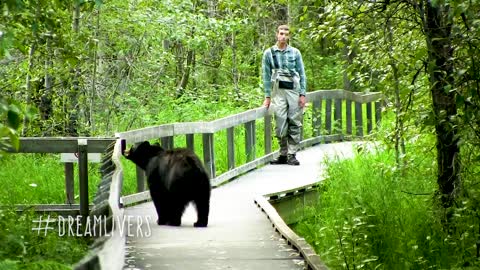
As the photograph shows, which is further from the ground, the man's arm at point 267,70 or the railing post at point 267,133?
the man's arm at point 267,70

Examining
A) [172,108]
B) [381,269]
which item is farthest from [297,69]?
[381,269]

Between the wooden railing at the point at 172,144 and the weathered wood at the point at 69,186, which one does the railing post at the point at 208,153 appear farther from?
the weathered wood at the point at 69,186

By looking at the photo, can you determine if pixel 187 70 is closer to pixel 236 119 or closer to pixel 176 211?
pixel 236 119

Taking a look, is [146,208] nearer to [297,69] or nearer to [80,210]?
[80,210]

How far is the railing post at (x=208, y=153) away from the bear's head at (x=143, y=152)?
8.75ft

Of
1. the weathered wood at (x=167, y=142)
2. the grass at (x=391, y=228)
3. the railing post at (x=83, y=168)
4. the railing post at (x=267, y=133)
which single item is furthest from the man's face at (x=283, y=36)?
the railing post at (x=83, y=168)

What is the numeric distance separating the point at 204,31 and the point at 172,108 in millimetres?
2056

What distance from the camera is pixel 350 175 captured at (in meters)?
13.7

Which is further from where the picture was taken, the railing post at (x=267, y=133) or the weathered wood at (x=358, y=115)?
the weathered wood at (x=358, y=115)

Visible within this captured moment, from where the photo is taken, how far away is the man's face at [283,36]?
1538 centimetres

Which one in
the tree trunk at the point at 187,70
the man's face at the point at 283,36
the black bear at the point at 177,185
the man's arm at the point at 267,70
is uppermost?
the tree trunk at the point at 187,70

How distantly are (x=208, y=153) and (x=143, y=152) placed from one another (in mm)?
2908

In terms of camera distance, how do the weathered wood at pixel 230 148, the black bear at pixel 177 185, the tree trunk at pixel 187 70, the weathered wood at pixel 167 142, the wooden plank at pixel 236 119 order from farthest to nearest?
1. the tree trunk at pixel 187 70
2. the weathered wood at pixel 230 148
3. the wooden plank at pixel 236 119
4. the weathered wood at pixel 167 142
5. the black bear at pixel 177 185

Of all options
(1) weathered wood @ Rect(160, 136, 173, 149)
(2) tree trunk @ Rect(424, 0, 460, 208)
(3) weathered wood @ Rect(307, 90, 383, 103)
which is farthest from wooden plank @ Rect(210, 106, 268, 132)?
(2) tree trunk @ Rect(424, 0, 460, 208)
